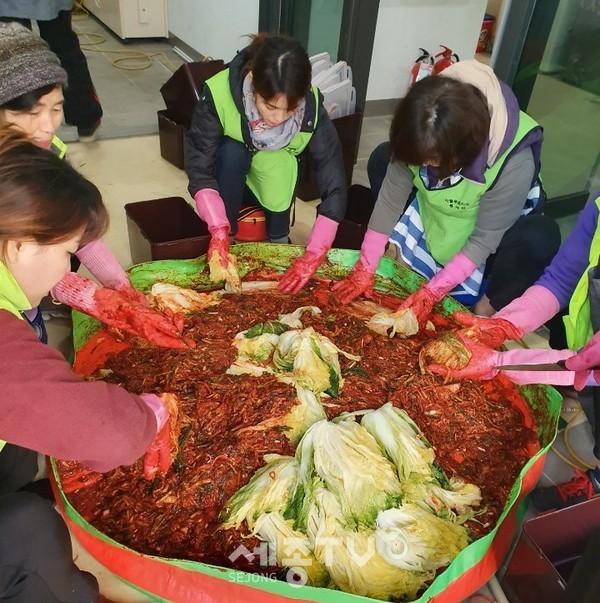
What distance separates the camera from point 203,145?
2.41 m

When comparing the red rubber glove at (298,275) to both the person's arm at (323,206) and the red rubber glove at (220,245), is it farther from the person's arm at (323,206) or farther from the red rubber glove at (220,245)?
the red rubber glove at (220,245)

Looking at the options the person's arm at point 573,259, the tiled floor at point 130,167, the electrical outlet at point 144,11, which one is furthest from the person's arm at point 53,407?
the electrical outlet at point 144,11

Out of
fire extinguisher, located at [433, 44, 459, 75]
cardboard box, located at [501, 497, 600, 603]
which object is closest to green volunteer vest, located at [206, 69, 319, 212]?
cardboard box, located at [501, 497, 600, 603]

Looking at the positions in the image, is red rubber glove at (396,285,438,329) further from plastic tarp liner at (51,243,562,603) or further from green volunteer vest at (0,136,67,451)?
green volunteer vest at (0,136,67,451)

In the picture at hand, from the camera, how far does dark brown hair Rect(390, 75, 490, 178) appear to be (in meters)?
1.74

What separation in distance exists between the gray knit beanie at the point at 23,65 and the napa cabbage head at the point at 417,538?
1549 millimetres

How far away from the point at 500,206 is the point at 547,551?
117 centimetres

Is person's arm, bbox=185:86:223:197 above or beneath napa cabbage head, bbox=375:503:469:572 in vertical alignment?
above

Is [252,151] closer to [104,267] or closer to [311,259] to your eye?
[311,259]

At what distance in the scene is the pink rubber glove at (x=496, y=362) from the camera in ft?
5.82

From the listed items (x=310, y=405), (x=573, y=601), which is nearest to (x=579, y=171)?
(x=310, y=405)

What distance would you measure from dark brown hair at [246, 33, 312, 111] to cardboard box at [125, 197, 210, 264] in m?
0.66

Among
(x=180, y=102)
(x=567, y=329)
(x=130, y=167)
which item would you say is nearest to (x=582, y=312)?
(x=567, y=329)

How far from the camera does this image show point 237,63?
→ 2.22m
